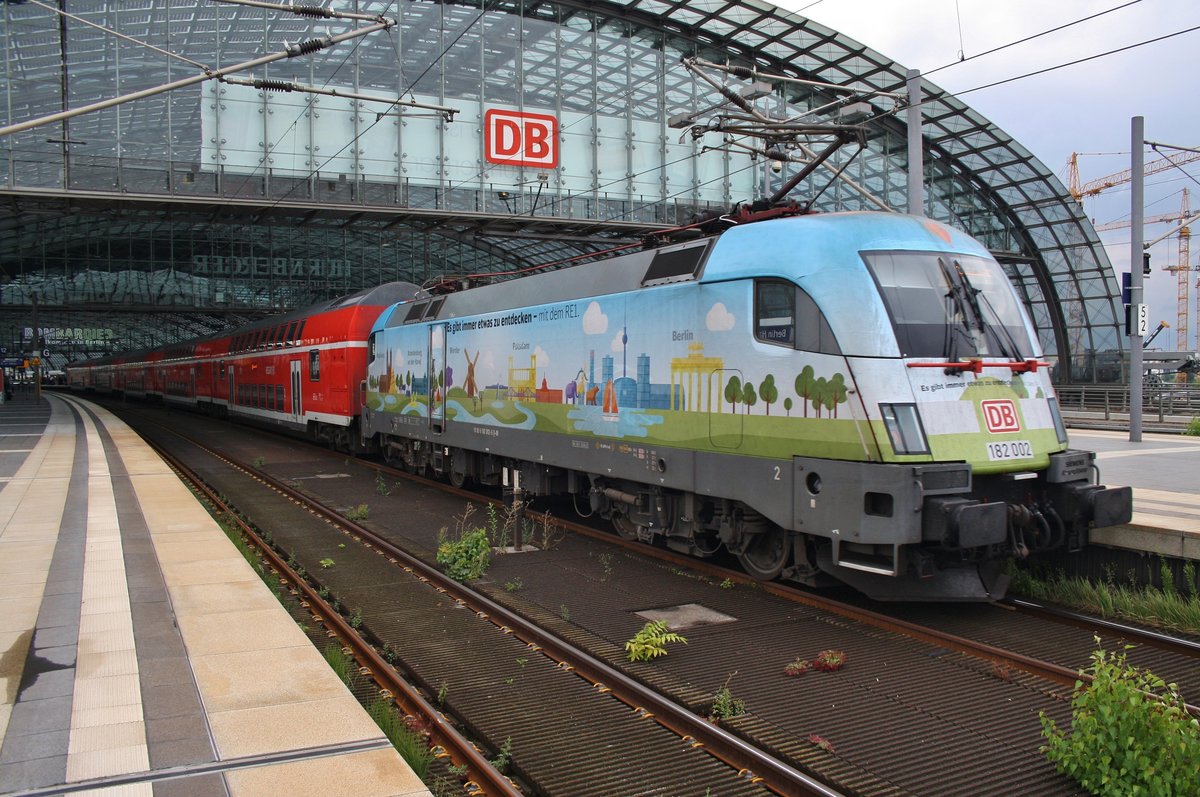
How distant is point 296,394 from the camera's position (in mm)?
25172

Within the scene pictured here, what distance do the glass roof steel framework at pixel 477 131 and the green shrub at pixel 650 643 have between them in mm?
17997

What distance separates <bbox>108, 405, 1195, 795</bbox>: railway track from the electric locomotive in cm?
55

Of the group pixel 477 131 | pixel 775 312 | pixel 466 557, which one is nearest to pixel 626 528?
pixel 466 557

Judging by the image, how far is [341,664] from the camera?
6523mm

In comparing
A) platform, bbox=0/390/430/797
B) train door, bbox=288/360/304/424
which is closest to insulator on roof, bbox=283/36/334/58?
platform, bbox=0/390/430/797

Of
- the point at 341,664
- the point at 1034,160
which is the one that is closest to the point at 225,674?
A: the point at 341,664

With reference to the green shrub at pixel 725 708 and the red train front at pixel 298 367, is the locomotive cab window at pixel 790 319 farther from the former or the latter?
the red train front at pixel 298 367

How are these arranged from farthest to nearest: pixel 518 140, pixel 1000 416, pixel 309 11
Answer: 1. pixel 518 140
2. pixel 309 11
3. pixel 1000 416

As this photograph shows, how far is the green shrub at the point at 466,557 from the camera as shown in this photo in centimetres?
966

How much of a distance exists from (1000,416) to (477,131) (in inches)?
1074

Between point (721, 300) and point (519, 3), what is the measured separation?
94.3ft

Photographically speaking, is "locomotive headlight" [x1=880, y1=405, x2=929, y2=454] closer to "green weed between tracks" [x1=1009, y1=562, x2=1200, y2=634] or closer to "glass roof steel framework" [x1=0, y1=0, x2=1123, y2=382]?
"green weed between tracks" [x1=1009, y1=562, x2=1200, y2=634]

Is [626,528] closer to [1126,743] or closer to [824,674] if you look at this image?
[824,674]

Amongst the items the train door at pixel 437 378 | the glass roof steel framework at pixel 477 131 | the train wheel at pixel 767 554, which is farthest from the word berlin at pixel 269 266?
the train wheel at pixel 767 554
